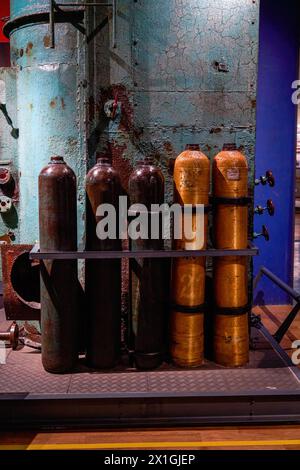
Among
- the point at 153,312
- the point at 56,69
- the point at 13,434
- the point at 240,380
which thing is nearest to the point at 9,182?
the point at 56,69

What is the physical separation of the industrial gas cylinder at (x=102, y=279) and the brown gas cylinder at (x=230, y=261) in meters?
0.65

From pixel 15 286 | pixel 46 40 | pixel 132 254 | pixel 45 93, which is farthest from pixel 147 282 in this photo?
pixel 46 40

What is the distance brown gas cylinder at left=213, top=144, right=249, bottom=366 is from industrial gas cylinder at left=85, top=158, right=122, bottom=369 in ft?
2.12

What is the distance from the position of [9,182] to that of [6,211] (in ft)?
0.78

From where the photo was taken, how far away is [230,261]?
3.30m

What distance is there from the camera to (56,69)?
3.52 meters

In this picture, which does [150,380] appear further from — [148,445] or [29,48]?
[29,48]

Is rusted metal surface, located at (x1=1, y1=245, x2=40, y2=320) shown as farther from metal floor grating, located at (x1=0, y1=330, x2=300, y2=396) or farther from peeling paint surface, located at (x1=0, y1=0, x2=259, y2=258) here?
peeling paint surface, located at (x1=0, y1=0, x2=259, y2=258)

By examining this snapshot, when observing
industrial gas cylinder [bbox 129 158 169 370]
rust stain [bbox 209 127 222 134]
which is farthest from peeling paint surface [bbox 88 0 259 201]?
industrial gas cylinder [bbox 129 158 169 370]

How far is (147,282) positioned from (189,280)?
27 cm

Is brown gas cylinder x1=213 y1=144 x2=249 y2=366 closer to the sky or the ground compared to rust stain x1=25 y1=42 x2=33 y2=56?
closer to the ground

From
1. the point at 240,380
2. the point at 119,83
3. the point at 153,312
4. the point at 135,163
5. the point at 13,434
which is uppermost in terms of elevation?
the point at 119,83

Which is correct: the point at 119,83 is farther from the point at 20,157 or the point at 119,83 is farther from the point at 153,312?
the point at 153,312

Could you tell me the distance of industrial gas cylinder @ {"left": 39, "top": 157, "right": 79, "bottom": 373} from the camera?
3.12 metres
